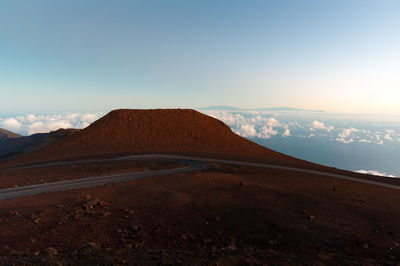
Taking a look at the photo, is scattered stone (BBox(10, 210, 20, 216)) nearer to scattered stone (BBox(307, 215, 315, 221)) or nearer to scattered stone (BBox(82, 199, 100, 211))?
scattered stone (BBox(82, 199, 100, 211))

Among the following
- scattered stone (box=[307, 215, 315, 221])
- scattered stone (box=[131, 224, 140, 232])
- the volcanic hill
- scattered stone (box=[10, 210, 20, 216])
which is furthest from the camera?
the volcanic hill

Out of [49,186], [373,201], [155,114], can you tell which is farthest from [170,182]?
[155,114]

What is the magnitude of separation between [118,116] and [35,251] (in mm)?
53415

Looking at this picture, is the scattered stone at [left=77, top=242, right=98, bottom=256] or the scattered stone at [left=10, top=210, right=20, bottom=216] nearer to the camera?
the scattered stone at [left=77, top=242, right=98, bottom=256]

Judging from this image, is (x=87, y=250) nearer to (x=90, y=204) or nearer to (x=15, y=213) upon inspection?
(x=90, y=204)

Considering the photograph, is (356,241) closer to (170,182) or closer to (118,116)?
(170,182)

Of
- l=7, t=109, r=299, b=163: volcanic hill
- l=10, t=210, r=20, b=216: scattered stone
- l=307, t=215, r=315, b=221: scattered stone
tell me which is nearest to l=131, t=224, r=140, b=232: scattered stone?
l=10, t=210, r=20, b=216: scattered stone

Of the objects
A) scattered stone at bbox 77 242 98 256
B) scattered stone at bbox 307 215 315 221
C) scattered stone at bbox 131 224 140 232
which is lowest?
scattered stone at bbox 307 215 315 221

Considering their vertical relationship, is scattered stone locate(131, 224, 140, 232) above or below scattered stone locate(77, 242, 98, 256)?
below

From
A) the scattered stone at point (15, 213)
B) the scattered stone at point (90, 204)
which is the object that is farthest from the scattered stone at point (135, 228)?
the scattered stone at point (15, 213)

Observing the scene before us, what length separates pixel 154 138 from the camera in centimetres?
4816

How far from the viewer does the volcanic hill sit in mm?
41250

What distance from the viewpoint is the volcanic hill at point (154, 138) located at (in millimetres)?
41250

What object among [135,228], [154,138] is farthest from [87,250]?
[154,138]
